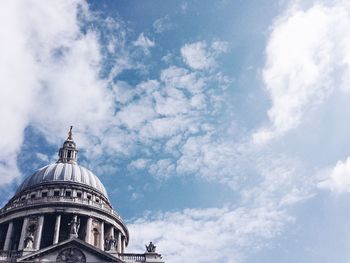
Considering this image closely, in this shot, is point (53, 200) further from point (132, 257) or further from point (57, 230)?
point (132, 257)

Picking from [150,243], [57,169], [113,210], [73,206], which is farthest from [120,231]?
[150,243]

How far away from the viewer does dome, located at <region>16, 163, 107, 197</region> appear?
6806 centimetres

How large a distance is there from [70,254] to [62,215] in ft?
52.5

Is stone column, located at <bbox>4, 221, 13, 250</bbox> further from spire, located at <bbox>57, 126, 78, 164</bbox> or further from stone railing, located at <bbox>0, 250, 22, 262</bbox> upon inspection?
spire, located at <bbox>57, 126, 78, 164</bbox>

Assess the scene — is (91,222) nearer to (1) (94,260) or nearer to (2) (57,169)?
(2) (57,169)

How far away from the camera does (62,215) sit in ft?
202

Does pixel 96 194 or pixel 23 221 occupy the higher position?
pixel 96 194

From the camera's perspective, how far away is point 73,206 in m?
62.0

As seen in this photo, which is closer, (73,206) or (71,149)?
(73,206)

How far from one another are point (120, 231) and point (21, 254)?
21114mm

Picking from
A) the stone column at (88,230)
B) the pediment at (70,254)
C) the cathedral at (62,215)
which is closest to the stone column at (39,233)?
the cathedral at (62,215)

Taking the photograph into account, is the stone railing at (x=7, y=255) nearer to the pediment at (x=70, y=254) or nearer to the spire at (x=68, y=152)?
the pediment at (x=70, y=254)

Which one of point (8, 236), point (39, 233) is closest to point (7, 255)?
point (39, 233)

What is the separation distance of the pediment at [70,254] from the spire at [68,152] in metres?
30.6
